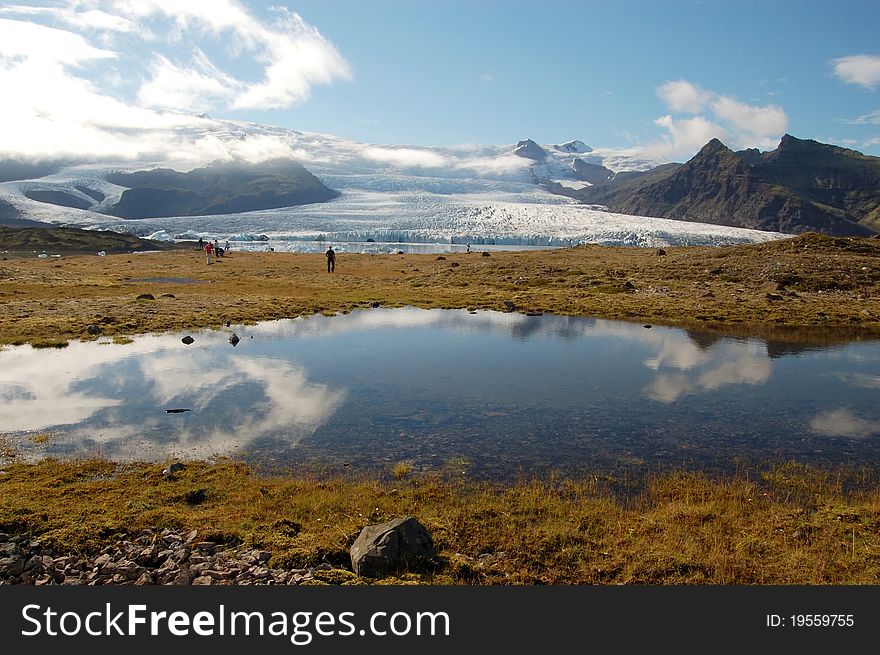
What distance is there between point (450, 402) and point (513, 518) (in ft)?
23.7

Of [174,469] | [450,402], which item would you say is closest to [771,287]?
[450,402]

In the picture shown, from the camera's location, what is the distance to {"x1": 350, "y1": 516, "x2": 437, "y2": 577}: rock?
779cm

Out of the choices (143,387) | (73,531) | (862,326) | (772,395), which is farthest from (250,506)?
(862,326)

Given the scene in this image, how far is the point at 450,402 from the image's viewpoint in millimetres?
16641

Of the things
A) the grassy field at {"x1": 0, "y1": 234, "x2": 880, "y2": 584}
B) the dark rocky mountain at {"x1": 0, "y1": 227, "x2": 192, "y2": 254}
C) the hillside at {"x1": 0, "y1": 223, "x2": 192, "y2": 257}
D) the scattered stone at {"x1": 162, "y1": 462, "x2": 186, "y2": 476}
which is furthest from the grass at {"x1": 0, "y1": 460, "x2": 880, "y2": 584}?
the dark rocky mountain at {"x1": 0, "y1": 227, "x2": 192, "y2": 254}

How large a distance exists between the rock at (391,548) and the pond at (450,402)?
370 centimetres

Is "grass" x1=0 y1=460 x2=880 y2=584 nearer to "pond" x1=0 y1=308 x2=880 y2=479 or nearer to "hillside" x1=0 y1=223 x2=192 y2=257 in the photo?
"pond" x1=0 y1=308 x2=880 y2=479

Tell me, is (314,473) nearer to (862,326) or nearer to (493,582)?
(493,582)

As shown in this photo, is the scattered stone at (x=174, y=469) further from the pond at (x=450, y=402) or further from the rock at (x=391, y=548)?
the rock at (x=391, y=548)

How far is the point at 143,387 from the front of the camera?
17500mm

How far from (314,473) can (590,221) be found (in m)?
123

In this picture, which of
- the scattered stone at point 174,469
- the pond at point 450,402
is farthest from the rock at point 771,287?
the scattered stone at point 174,469

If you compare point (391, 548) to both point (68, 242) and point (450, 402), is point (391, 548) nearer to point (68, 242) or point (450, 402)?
point (450, 402)

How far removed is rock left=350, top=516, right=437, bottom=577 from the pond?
3.70m
